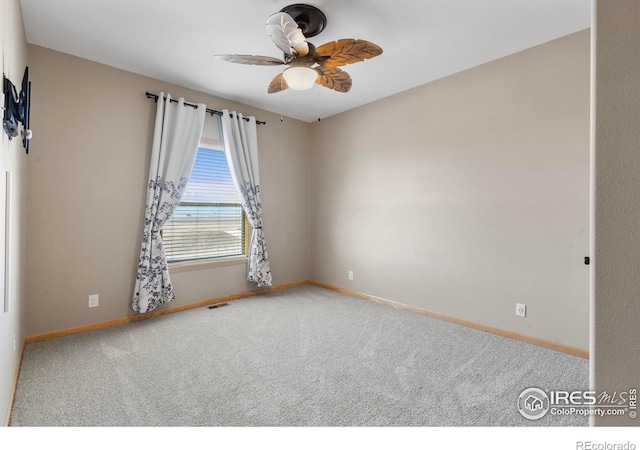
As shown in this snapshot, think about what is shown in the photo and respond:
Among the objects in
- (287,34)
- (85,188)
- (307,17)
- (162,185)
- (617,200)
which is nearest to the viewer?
(617,200)

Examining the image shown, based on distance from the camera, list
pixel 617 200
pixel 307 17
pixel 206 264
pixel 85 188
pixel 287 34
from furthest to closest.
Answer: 1. pixel 206 264
2. pixel 85 188
3. pixel 307 17
4. pixel 287 34
5. pixel 617 200

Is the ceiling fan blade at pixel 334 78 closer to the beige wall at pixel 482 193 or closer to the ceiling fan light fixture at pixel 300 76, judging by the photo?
the ceiling fan light fixture at pixel 300 76

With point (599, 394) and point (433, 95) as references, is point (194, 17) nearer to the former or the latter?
point (433, 95)

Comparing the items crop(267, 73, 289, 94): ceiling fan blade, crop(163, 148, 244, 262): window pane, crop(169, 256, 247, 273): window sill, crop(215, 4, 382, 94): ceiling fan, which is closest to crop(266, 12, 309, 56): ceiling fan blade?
crop(215, 4, 382, 94): ceiling fan

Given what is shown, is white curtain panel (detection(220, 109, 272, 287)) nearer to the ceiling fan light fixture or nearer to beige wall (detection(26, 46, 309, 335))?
beige wall (detection(26, 46, 309, 335))

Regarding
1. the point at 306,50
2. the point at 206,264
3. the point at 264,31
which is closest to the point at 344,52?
the point at 306,50

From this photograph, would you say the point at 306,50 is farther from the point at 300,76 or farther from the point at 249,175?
the point at 249,175

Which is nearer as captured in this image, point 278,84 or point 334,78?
point 334,78

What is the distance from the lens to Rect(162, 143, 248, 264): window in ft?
12.3

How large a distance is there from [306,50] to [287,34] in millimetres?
217

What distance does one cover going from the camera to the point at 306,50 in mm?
2199

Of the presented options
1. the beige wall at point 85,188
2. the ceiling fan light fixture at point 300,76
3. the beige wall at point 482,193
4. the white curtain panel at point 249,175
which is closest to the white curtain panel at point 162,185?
the beige wall at point 85,188

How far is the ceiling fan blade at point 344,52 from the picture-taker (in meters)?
2.08

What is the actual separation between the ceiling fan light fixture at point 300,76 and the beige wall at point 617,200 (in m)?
1.76
